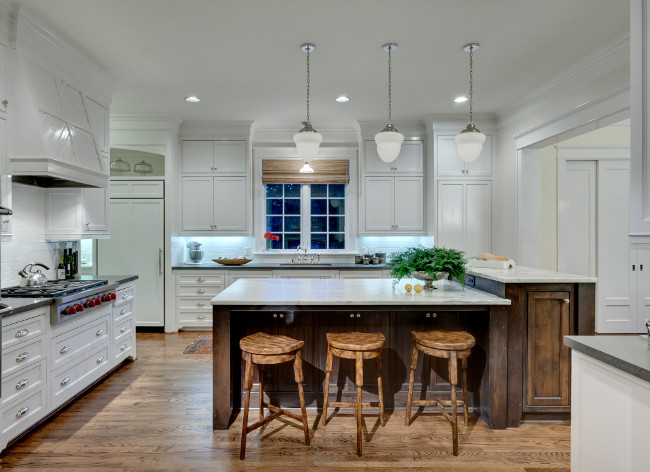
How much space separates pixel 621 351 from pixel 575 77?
124 inches

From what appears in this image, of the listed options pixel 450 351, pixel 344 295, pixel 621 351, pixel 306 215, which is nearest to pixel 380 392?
pixel 450 351

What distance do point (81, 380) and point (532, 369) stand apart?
A: 341cm

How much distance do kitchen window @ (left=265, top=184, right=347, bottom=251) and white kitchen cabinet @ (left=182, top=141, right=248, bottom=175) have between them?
693 mm

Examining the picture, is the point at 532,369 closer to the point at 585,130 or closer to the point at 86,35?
the point at 585,130

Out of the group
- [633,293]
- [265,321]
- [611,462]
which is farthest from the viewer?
[633,293]

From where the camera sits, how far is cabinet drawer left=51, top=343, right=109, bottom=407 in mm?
2818

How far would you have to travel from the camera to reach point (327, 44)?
128 inches

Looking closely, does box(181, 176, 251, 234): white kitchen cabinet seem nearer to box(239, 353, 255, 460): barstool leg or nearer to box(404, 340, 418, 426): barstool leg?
box(239, 353, 255, 460): barstool leg

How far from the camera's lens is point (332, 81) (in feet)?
13.3

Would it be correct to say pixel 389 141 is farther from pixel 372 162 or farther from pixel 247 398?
pixel 372 162

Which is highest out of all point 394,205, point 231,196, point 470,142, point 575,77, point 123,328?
point 575,77

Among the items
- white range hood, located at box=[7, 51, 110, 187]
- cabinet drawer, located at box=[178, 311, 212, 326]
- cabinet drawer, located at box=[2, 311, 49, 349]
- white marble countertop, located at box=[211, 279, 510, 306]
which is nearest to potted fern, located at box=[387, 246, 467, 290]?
white marble countertop, located at box=[211, 279, 510, 306]

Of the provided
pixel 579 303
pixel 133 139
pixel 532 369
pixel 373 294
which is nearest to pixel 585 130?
pixel 579 303

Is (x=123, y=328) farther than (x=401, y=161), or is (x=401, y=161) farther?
(x=401, y=161)
